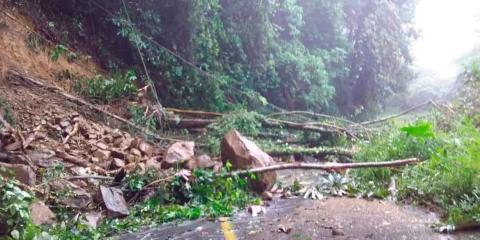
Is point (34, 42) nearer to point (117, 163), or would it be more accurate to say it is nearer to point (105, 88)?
point (105, 88)

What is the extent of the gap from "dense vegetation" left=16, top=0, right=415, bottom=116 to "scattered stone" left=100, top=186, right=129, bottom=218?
19.2 ft

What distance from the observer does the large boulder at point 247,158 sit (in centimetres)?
686

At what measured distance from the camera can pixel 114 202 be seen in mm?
5855

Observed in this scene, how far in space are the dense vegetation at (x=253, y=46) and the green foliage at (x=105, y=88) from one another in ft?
4.51

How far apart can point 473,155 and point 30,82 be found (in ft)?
25.7

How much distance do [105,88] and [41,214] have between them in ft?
17.2

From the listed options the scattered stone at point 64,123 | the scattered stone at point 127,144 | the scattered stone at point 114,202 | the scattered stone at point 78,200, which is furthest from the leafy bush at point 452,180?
the scattered stone at point 64,123

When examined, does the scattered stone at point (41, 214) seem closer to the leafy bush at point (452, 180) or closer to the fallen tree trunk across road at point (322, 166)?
the fallen tree trunk across road at point (322, 166)

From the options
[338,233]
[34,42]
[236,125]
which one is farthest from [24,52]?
[338,233]

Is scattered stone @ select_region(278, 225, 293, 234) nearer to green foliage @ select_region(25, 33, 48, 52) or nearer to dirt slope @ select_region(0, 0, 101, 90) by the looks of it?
dirt slope @ select_region(0, 0, 101, 90)

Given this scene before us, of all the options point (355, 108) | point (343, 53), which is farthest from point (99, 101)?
point (355, 108)

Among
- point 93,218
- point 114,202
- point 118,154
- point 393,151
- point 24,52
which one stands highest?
point 24,52

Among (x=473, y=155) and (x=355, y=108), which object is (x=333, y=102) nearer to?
(x=355, y=108)

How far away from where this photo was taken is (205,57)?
43.7 ft
